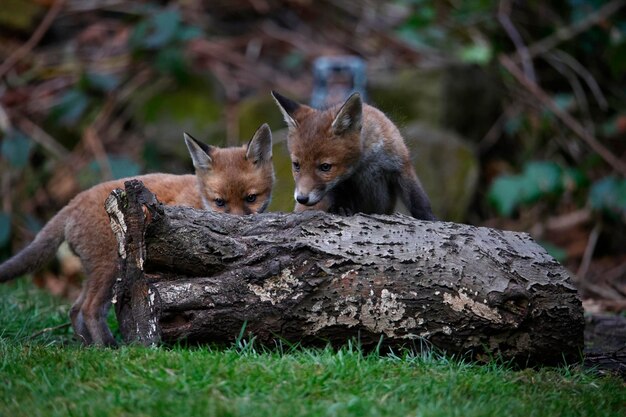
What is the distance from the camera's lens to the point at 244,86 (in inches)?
474

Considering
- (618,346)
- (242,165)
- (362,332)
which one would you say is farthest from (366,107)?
(618,346)

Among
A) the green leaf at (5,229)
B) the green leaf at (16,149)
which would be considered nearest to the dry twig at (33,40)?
the green leaf at (16,149)

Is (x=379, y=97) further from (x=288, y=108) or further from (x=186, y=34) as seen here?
(x=288, y=108)

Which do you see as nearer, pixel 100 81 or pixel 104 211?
pixel 104 211

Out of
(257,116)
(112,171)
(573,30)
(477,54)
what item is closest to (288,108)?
(112,171)

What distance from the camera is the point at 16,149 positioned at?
1012 cm

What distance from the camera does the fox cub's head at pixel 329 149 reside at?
571 cm

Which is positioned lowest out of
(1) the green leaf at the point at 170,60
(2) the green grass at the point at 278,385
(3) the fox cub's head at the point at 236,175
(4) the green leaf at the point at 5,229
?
(4) the green leaf at the point at 5,229

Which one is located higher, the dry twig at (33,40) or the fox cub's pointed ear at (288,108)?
the dry twig at (33,40)

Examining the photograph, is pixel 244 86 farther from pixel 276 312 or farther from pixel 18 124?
pixel 276 312

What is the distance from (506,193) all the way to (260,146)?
3.97 meters

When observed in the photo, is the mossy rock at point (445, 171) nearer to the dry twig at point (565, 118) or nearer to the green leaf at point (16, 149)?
the dry twig at point (565, 118)

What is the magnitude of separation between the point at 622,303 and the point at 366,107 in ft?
10.8

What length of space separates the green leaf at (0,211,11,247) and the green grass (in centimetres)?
489
